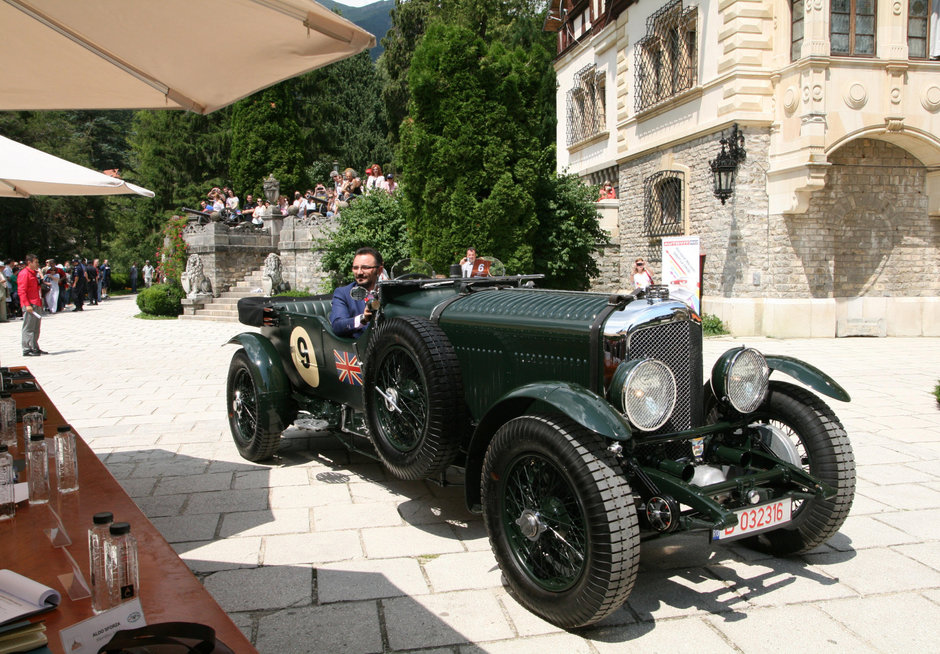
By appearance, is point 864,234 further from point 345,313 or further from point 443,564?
point 443,564

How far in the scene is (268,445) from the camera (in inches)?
220

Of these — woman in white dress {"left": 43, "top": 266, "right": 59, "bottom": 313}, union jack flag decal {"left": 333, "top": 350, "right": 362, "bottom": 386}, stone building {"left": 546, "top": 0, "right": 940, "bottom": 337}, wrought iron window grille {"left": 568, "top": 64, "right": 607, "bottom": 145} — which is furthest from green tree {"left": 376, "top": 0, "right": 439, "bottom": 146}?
union jack flag decal {"left": 333, "top": 350, "right": 362, "bottom": 386}

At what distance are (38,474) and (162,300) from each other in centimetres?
2237

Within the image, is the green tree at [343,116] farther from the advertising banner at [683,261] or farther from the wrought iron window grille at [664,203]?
the advertising banner at [683,261]

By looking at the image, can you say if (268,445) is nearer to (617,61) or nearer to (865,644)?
(865,644)

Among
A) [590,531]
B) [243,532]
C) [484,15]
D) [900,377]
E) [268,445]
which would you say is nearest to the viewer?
[590,531]

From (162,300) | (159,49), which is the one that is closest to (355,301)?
(159,49)

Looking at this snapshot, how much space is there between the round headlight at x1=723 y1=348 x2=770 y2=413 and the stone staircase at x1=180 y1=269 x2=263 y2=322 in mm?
19281

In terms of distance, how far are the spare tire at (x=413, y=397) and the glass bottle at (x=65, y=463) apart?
176 cm

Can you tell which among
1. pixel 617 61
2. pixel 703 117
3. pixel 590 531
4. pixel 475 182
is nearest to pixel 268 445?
pixel 590 531

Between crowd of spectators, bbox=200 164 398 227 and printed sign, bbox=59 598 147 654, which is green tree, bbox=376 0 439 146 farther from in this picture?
printed sign, bbox=59 598 147 654

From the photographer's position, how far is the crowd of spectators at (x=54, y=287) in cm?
2345

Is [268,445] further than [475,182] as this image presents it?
No

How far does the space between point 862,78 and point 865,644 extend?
13476 millimetres
